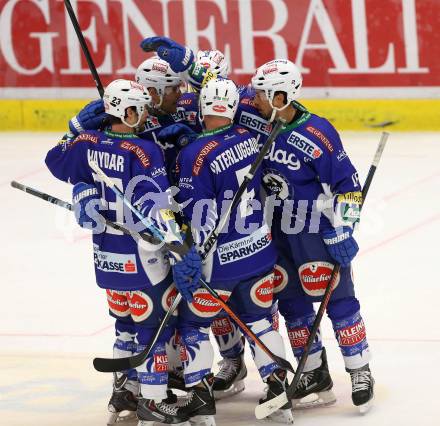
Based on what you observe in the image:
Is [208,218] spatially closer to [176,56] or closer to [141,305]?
[141,305]

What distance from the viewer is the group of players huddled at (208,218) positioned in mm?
5160

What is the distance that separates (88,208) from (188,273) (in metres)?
0.48

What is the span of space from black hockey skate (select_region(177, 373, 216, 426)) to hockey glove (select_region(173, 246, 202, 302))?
415mm

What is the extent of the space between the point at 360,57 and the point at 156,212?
534cm

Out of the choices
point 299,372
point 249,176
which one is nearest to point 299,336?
point 299,372

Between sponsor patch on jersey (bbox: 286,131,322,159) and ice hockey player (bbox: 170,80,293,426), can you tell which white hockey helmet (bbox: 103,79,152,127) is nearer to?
ice hockey player (bbox: 170,80,293,426)

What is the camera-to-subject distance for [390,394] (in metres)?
5.66

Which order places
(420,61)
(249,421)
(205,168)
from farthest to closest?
(420,61) → (249,421) → (205,168)

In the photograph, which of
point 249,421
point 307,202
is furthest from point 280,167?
point 249,421

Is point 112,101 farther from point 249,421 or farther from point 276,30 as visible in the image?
point 276,30

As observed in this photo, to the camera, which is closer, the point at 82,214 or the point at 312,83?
the point at 82,214

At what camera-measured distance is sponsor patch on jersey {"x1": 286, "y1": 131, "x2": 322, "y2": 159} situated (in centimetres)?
527

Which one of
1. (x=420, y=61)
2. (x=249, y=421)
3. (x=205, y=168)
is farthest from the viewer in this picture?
(x=420, y=61)

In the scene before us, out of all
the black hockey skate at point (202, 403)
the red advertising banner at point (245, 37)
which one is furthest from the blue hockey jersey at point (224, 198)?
the red advertising banner at point (245, 37)
